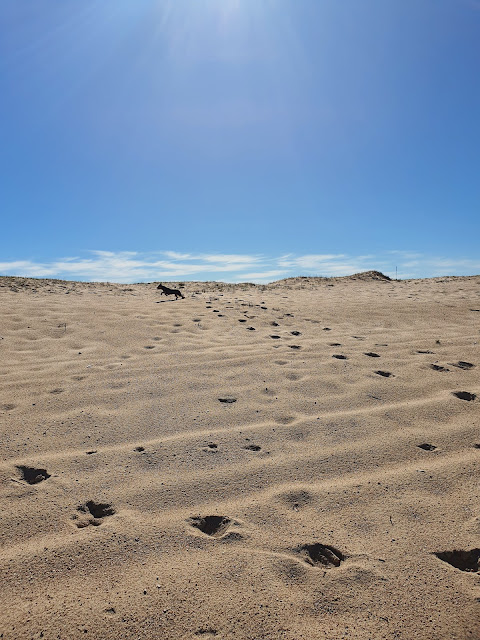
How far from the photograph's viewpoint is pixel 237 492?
84.2 inches

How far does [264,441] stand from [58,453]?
132 centimetres

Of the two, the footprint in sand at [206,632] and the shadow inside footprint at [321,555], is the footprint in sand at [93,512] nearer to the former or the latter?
the footprint in sand at [206,632]

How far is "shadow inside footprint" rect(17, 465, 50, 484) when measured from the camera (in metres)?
2.23

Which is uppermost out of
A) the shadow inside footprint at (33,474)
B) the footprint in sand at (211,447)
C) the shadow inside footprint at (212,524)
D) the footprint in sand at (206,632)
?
the footprint in sand at (211,447)

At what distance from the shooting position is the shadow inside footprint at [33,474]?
2226 mm

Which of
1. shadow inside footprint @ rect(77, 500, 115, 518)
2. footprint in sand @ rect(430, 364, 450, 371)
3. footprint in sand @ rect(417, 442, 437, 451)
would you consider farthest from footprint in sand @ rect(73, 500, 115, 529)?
footprint in sand @ rect(430, 364, 450, 371)

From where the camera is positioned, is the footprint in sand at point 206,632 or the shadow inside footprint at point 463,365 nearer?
the footprint in sand at point 206,632

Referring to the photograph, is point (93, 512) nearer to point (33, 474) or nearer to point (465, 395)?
point (33, 474)

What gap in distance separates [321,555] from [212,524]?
53 cm

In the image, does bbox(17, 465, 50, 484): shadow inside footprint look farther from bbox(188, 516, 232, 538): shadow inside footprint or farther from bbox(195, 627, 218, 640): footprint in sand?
bbox(195, 627, 218, 640): footprint in sand

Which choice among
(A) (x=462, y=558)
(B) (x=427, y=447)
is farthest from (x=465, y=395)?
(A) (x=462, y=558)

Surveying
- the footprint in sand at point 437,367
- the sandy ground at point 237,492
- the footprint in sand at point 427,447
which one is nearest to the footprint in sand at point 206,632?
the sandy ground at point 237,492

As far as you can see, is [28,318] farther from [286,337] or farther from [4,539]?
[4,539]

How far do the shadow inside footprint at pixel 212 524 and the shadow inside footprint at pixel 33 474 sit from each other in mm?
947
